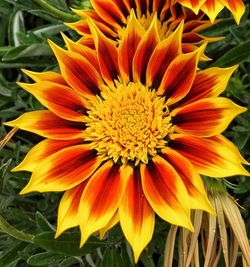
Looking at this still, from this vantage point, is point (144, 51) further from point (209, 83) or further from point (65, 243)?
point (65, 243)

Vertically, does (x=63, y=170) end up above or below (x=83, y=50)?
below

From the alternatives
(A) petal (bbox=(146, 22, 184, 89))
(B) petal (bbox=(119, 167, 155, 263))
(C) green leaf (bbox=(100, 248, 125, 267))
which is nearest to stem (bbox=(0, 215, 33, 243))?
(C) green leaf (bbox=(100, 248, 125, 267))

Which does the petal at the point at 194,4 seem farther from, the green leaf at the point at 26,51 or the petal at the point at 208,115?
the green leaf at the point at 26,51

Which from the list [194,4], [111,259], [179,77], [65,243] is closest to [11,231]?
[65,243]

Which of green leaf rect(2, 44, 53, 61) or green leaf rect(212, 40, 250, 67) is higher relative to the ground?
green leaf rect(2, 44, 53, 61)

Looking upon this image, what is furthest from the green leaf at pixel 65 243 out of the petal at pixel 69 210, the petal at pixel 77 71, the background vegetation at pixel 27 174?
the petal at pixel 77 71

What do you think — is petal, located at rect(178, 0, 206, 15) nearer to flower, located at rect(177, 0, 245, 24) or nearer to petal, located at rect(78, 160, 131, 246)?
flower, located at rect(177, 0, 245, 24)

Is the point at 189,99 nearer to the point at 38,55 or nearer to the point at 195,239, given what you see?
the point at 195,239
